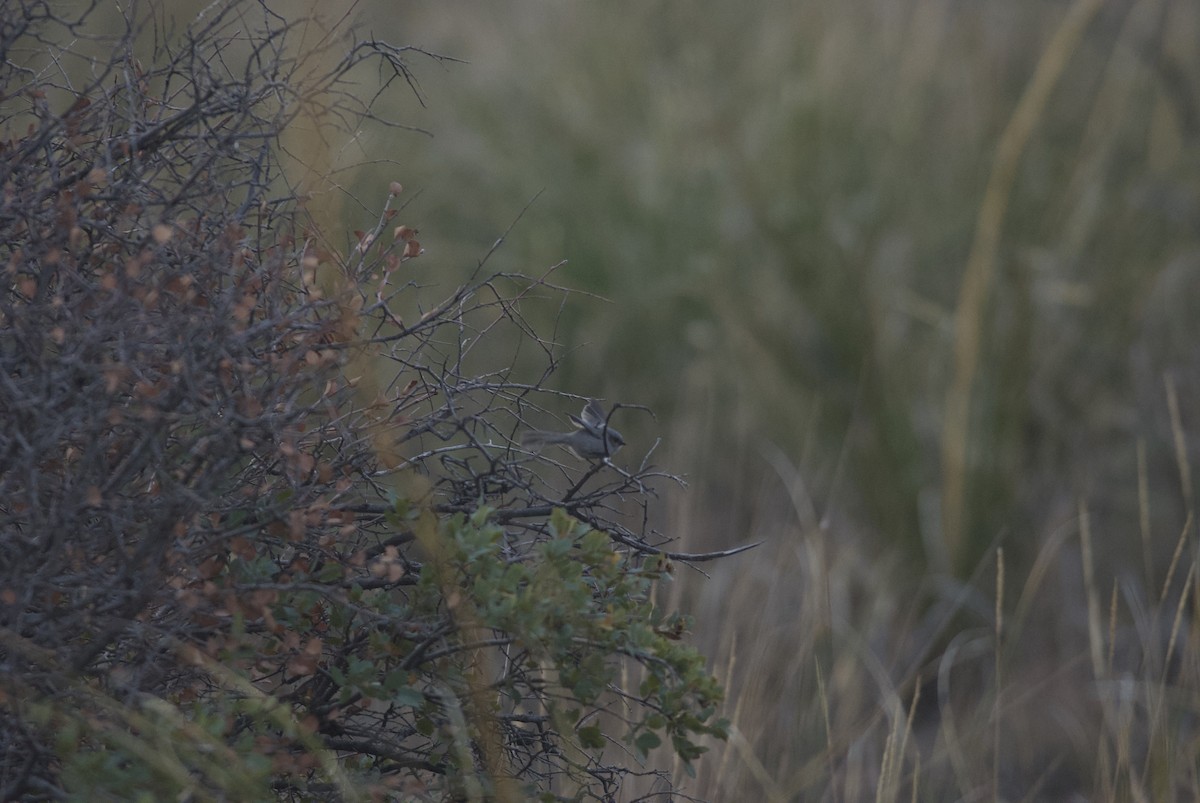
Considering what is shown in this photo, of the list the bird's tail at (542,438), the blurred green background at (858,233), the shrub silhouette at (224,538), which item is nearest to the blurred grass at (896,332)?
the blurred green background at (858,233)

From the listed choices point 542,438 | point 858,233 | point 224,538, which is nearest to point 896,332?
point 858,233

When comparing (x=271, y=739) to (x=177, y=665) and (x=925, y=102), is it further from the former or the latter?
(x=925, y=102)

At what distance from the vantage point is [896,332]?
4672 millimetres

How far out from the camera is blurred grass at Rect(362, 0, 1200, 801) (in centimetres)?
363

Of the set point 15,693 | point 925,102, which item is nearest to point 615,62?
point 925,102

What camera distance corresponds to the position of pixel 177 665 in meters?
1.54

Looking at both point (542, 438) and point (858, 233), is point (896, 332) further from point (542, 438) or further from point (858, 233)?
point (542, 438)

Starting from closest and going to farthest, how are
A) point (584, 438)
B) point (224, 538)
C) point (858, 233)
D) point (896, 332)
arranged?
1. point (224, 538)
2. point (584, 438)
3. point (896, 332)
4. point (858, 233)

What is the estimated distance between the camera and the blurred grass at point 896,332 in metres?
3.63

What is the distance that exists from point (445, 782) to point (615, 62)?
545cm

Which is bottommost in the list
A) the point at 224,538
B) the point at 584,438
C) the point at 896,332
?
the point at 224,538

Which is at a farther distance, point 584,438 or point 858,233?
point 858,233

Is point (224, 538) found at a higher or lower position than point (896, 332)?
lower

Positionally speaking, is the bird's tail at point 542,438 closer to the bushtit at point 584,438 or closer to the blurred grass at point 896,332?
the bushtit at point 584,438
